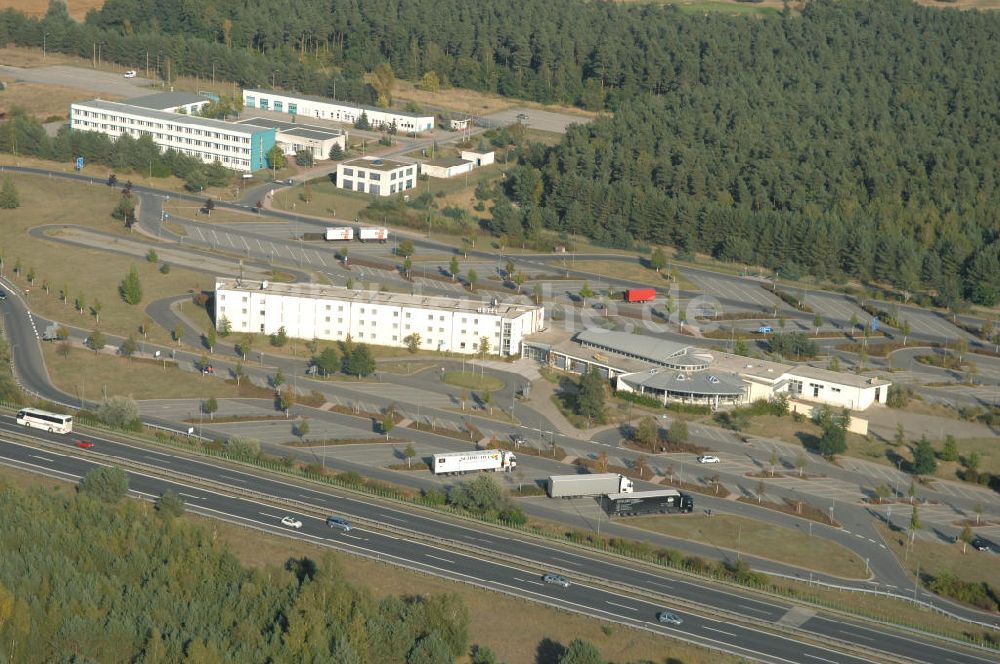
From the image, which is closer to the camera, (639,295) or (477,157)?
(639,295)

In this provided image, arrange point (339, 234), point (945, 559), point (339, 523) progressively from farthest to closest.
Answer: point (339, 234), point (945, 559), point (339, 523)

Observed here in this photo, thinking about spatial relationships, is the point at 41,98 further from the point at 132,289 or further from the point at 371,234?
the point at 132,289

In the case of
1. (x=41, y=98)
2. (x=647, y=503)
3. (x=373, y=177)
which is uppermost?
(x=41, y=98)

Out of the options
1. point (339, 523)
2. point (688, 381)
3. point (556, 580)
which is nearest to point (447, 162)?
point (688, 381)

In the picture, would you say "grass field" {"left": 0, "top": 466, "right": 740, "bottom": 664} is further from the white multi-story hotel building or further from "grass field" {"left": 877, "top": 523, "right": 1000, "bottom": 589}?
the white multi-story hotel building

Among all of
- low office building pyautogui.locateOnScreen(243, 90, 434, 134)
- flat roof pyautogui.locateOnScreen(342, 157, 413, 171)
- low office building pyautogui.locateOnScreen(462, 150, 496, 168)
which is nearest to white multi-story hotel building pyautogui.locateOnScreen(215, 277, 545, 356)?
flat roof pyautogui.locateOnScreen(342, 157, 413, 171)

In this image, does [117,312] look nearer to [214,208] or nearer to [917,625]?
[214,208]
